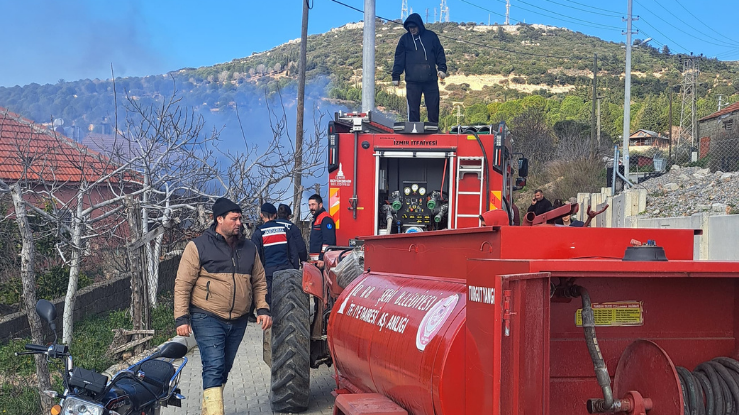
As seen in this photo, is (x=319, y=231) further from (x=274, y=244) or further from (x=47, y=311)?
(x=47, y=311)

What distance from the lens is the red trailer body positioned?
3078 mm

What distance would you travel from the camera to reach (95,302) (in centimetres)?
1219

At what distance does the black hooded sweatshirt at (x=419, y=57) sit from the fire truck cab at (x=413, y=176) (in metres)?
1.92

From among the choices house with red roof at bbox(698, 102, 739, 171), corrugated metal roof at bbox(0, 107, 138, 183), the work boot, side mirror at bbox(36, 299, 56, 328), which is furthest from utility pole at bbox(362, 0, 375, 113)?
house with red roof at bbox(698, 102, 739, 171)

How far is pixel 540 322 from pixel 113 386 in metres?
2.61

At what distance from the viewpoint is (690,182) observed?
79.9 ft

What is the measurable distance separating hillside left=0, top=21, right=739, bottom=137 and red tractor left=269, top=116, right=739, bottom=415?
2389 centimetres

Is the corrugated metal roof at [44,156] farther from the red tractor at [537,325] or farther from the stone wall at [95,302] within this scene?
the red tractor at [537,325]

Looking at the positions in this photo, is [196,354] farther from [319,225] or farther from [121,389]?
[121,389]

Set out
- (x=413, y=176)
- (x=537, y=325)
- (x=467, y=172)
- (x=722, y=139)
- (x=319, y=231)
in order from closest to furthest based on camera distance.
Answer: (x=537, y=325) → (x=467, y=172) → (x=413, y=176) → (x=319, y=231) → (x=722, y=139)

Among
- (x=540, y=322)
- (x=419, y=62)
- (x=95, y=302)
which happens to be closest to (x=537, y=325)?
(x=540, y=322)

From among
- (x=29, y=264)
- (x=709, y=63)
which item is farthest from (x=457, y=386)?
(x=709, y=63)

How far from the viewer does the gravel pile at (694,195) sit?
18.0 meters

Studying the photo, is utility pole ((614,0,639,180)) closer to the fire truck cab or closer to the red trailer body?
the fire truck cab
